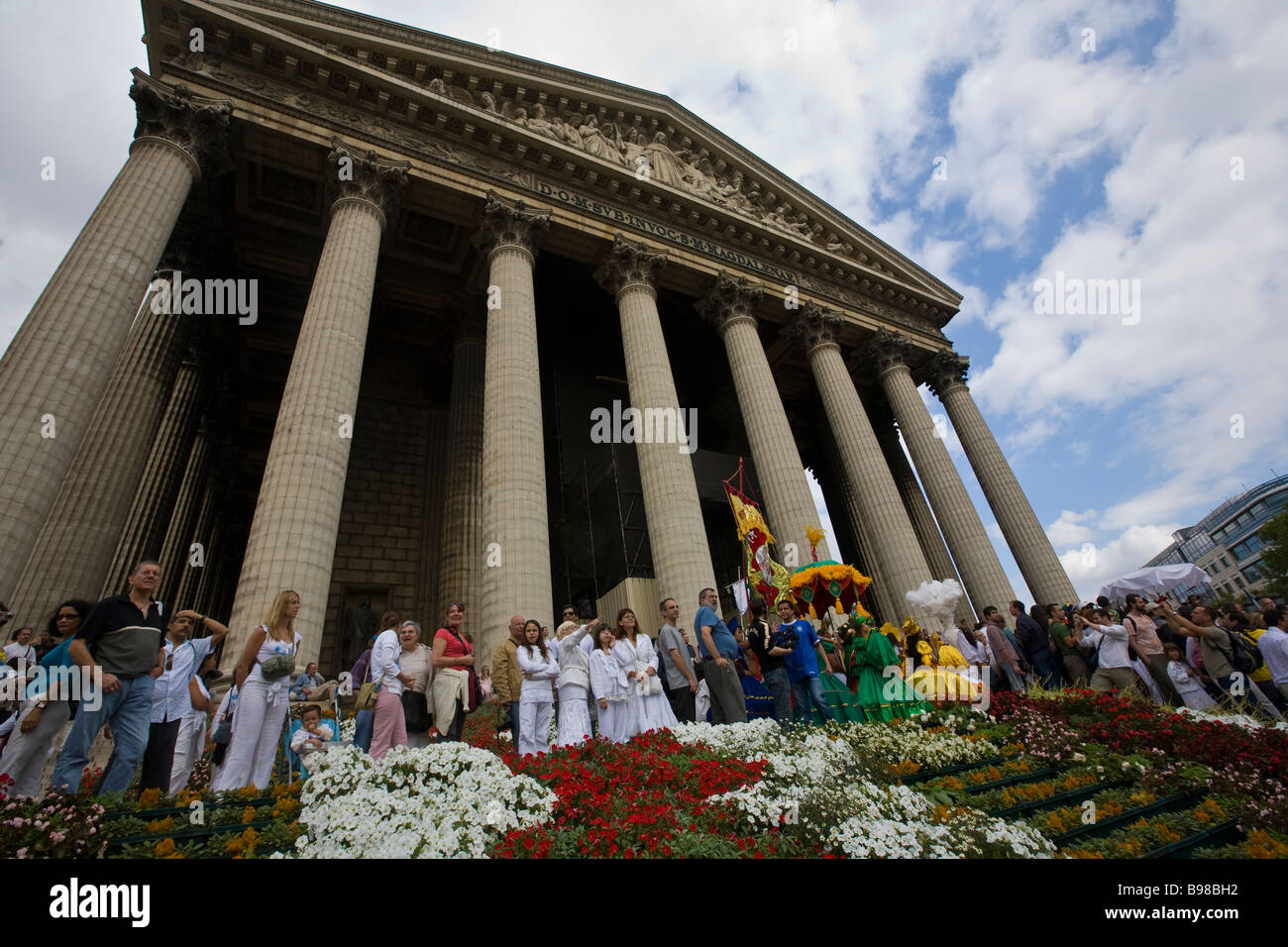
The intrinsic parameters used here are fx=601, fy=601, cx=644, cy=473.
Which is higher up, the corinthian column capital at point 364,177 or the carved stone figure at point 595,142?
the carved stone figure at point 595,142

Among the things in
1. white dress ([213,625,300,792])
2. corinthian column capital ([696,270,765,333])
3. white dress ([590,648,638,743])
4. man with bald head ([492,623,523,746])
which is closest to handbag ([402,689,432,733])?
man with bald head ([492,623,523,746])

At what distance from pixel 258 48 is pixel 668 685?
17.5m

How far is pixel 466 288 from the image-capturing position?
64.0ft

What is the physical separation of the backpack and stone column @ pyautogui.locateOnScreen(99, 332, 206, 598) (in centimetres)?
2128

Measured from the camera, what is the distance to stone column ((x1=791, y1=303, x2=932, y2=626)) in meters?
18.0

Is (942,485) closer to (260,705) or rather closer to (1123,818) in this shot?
(1123,818)

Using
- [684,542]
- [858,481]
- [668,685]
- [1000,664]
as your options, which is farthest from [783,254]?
[668,685]

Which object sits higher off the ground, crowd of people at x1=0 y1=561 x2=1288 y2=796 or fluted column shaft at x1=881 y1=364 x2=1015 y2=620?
fluted column shaft at x1=881 y1=364 x2=1015 y2=620

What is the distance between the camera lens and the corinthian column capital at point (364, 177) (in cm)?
1475

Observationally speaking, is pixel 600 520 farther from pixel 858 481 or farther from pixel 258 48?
pixel 258 48

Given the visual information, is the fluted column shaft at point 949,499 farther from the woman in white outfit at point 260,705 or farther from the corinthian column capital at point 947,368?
the woman in white outfit at point 260,705

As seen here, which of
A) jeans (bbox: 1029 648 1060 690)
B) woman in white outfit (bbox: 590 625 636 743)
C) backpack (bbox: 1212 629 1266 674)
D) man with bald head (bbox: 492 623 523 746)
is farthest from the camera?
jeans (bbox: 1029 648 1060 690)

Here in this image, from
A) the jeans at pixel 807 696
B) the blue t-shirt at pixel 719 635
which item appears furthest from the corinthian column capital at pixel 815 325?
the blue t-shirt at pixel 719 635

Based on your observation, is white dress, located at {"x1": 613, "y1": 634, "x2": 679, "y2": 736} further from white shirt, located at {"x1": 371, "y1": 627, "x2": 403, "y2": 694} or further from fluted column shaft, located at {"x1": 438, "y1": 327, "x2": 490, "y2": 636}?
fluted column shaft, located at {"x1": 438, "y1": 327, "x2": 490, "y2": 636}
